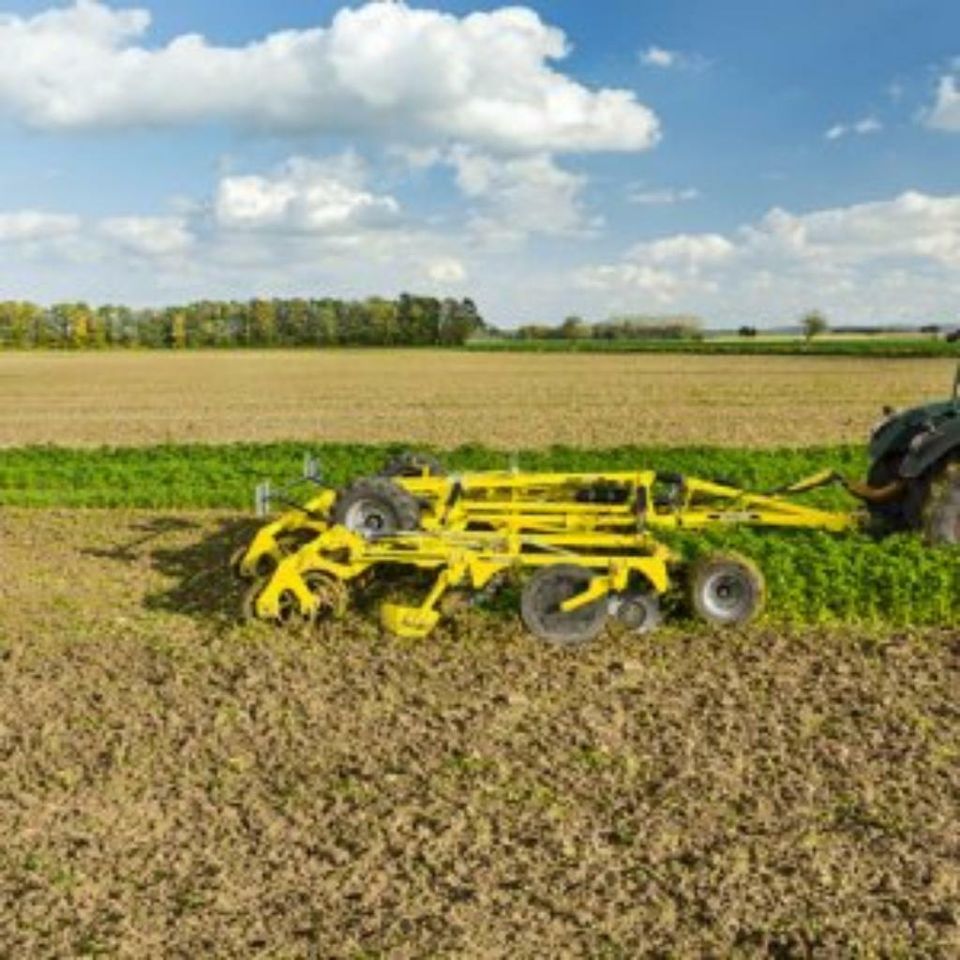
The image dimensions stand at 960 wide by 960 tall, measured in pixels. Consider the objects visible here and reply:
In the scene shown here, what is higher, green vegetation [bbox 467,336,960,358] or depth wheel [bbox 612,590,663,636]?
green vegetation [bbox 467,336,960,358]

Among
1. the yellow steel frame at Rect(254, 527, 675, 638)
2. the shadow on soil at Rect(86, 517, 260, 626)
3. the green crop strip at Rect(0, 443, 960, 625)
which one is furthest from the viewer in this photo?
the shadow on soil at Rect(86, 517, 260, 626)

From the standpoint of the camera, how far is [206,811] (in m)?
6.36

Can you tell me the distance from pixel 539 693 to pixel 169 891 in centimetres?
322

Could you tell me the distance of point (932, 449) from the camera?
1023 centimetres

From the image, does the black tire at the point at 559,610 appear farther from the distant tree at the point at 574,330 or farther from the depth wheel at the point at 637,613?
the distant tree at the point at 574,330

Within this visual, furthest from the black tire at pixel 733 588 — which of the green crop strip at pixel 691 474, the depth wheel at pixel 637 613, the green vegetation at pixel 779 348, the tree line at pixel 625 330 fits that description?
the tree line at pixel 625 330

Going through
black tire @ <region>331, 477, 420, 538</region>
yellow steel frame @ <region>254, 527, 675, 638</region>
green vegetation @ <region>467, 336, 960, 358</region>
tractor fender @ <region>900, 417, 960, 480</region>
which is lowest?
yellow steel frame @ <region>254, 527, 675, 638</region>

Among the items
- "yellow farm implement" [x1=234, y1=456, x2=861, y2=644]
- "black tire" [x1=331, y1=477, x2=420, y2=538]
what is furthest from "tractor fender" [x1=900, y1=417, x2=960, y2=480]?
"black tire" [x1=331, y1=477, x2=420, y2=538]

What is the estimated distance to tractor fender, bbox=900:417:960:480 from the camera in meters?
10.2

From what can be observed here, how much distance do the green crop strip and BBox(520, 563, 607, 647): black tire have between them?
1.30 m

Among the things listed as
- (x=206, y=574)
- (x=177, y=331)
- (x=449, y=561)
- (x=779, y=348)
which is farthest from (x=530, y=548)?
(x=177, y=331)

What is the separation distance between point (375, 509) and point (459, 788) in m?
3.97

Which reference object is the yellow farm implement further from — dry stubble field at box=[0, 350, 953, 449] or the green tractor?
dry stubble field at box=[0, 350, 953, 449]

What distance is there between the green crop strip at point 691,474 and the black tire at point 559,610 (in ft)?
4.27
